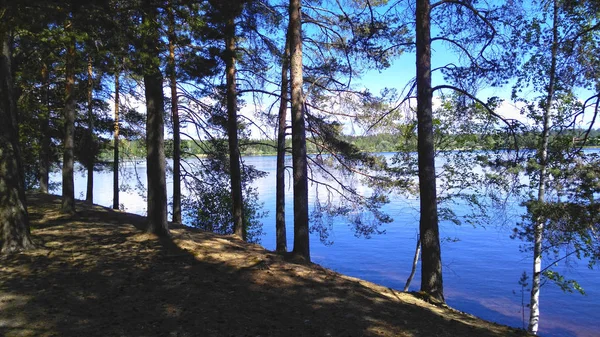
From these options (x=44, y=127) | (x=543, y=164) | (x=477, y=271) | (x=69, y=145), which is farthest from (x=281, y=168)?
(x=477, y=271)

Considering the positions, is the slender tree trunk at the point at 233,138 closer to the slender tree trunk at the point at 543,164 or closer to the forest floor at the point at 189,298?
the forest floor at the point at 189,298

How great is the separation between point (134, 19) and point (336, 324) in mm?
6215

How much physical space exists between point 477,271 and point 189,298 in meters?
17.2

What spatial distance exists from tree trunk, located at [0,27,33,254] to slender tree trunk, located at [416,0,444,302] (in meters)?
6.87

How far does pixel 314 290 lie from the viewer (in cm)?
540

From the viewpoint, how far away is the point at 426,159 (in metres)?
6.54

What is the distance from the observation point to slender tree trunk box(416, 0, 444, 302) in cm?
646

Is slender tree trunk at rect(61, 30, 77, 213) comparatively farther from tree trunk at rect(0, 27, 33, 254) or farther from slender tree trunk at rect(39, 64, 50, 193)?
tree trunk at rect(0, 27, 33, 254)

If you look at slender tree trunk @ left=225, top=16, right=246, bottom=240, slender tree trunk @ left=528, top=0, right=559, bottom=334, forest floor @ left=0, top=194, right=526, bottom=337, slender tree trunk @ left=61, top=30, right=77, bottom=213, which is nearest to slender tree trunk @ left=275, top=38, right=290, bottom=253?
slender tree trunk @ left=225, top=16, right=246, bottom=240

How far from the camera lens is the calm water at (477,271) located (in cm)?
1436

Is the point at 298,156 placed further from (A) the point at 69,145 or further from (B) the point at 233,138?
(A) the point at 69,145

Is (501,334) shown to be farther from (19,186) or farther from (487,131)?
(19,186)

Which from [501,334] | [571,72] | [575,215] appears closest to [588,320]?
[575,215]

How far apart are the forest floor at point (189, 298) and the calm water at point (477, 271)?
712 centimetres
